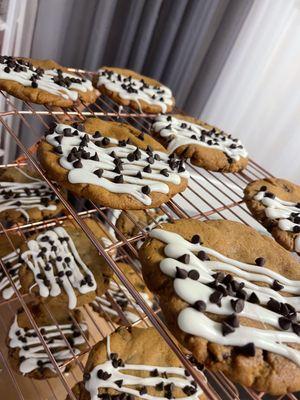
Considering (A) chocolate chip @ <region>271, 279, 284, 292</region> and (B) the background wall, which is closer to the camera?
(A) chocolate chip @ <region>271, 279, 284, 292</region>

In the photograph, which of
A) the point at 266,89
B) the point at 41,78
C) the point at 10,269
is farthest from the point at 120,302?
the point at 266,89

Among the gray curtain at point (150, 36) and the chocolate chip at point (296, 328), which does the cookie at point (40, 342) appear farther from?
the gray curtain at point (150, 36)

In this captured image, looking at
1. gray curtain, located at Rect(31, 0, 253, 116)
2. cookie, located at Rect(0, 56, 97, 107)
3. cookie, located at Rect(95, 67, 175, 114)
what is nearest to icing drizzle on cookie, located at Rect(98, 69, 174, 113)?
cookie, located at Rect(95, 67, 175, 114)

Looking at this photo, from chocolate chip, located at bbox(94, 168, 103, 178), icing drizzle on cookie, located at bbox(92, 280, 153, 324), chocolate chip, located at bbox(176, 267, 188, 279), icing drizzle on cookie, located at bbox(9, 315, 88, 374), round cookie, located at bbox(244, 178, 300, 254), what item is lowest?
icing drizzle on cookie, located at bbox(9, 315, 88, 374)

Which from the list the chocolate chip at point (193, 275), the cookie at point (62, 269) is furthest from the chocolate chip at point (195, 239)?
the cookie at point (62, 269)

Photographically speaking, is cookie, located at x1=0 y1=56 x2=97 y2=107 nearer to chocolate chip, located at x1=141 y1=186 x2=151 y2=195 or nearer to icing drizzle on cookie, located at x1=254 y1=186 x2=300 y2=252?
chocolate chip, located at x1=141 y1=186 x2=151 y2=195

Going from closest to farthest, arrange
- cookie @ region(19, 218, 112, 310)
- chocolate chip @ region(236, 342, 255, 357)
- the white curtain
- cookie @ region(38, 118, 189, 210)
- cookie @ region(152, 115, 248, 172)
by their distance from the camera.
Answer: chocolate chip @ region(236, 342, 255, 357) < cookie @ region(38, 118, 189, 210) < cookie @ region(19, 218, 112, 310) < cookie @ region(152, 115, 248, 172) < the white curtain

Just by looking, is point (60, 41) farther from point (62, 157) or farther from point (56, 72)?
point (62, 157)
